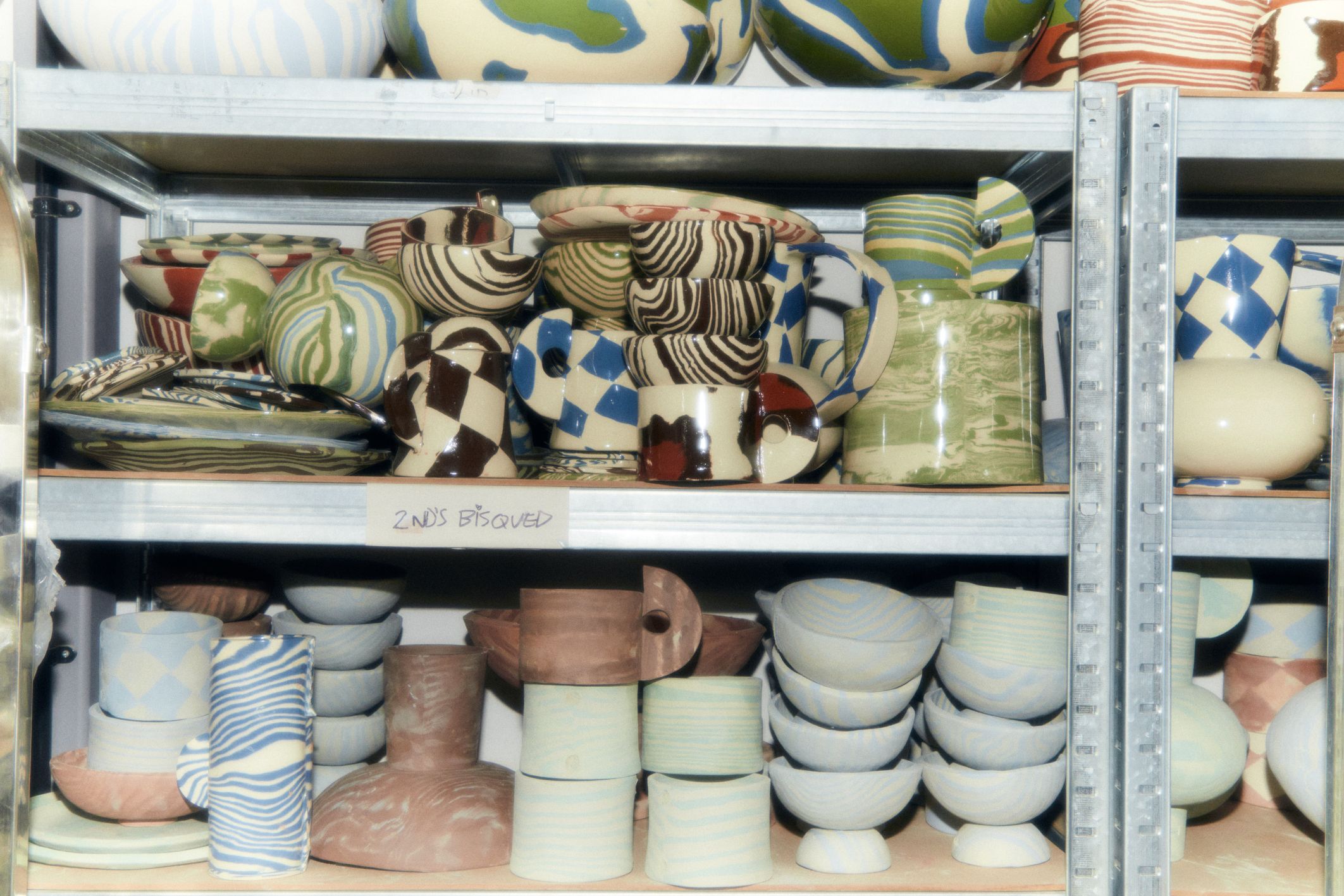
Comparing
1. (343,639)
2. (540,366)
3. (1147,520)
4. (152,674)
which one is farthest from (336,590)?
(1147,520)

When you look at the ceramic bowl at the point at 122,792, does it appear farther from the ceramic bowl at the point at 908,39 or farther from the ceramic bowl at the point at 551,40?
the ceramic bowl at the point at 908,39

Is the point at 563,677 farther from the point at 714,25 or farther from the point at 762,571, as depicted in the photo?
the point at 714,25

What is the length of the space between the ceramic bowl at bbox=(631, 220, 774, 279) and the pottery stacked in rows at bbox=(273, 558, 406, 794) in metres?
0.37

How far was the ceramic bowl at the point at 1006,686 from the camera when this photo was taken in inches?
30.5

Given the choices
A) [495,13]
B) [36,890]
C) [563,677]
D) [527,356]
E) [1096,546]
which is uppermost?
[495,13]

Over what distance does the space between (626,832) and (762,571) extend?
0.36 m

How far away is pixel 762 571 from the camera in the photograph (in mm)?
1085

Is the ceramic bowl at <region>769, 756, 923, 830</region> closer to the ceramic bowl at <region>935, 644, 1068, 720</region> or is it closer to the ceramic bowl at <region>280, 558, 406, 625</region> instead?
the ceramic bowl at <region>935, 644, 1068, 720</region>

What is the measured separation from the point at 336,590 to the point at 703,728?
34 cm

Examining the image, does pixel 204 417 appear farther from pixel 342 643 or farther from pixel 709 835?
pixel 709 835

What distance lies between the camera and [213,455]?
2.54 feet

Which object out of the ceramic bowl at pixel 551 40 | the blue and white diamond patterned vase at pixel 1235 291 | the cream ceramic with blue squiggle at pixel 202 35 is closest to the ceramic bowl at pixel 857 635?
the blue and white diamond patterned vase at pixel 1235 291

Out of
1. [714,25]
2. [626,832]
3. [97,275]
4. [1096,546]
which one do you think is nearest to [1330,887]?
[1096,546]

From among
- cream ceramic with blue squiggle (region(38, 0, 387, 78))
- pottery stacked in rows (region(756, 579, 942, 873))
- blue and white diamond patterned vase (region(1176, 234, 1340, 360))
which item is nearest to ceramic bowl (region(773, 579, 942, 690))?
pottery stacked in rows (region(756, 579, 942, 873))
